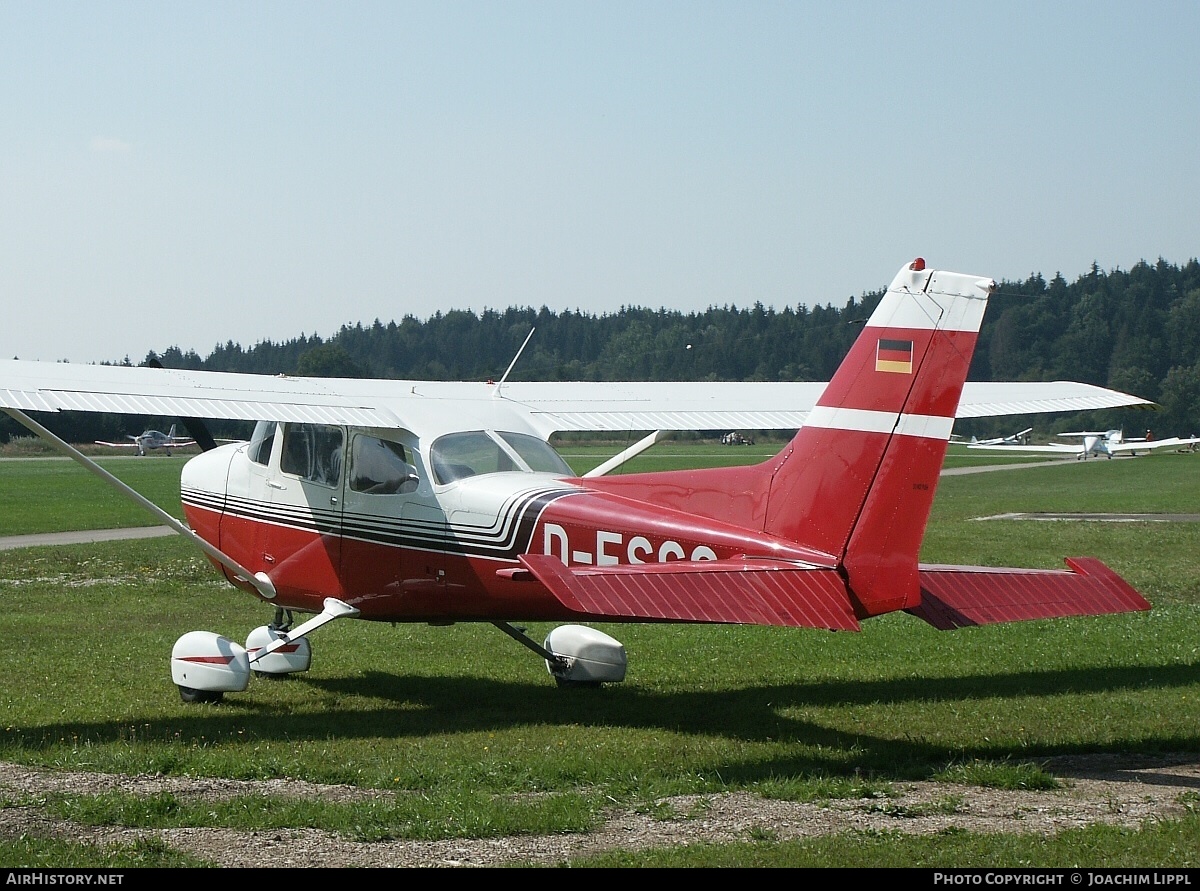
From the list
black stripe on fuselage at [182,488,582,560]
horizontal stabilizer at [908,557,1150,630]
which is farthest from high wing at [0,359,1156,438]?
horizontal stabilizer at [908,557,1150,630]

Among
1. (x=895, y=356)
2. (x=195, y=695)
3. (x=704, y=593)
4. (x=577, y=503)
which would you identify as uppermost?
(x=895, y=356)

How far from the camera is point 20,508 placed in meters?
32.7

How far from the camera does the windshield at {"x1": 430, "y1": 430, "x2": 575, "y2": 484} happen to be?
8.89 meters

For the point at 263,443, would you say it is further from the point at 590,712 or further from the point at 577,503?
the point at 590,712

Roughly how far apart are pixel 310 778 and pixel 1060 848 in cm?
383

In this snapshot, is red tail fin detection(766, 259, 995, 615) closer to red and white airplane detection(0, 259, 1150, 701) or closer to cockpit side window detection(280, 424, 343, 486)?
red and white airplane detection(0, 259, 1150, 701)

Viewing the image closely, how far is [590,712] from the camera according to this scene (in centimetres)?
897

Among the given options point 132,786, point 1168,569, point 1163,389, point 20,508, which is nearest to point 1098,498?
point 1168,569

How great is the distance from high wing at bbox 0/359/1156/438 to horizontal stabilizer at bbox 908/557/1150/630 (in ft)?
7.89

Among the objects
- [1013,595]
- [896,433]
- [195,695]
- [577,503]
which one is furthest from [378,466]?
[1013,595]

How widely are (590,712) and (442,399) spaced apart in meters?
2.74

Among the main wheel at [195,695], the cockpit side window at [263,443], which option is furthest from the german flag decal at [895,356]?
the main wheel at [195,695]

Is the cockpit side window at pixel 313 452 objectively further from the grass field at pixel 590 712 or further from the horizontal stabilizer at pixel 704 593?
the horizontal stabilizer at pixel 704 593
